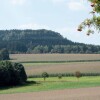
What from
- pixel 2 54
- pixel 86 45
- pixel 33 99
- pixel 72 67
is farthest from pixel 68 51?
pixel 33 99

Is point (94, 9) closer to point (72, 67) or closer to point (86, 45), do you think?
point (72, 67)

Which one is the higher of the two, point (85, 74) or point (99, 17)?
point (99, 17)

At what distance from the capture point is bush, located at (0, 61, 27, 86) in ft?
236

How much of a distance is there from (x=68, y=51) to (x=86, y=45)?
12.0m

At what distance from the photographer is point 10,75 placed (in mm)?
74062

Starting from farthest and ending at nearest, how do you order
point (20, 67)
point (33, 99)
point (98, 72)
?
point (98, 72) < point (20, 67) < point (33, 99)

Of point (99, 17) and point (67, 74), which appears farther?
point (67, 74)

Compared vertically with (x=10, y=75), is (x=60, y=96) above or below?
above

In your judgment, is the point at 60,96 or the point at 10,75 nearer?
the point at 60,96

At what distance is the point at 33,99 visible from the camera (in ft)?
112

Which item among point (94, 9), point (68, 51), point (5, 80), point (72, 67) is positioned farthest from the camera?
point (68, 51)

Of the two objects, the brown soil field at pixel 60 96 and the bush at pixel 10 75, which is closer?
the brown soil field at pixel 60 96

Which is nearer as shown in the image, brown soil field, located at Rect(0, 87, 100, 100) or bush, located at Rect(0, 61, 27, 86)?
brown soil field, located at Rect(0, 87, 100, 100)

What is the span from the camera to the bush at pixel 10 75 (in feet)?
236
